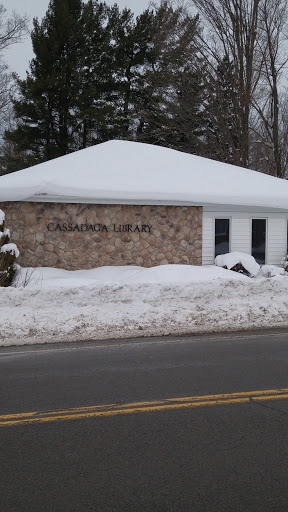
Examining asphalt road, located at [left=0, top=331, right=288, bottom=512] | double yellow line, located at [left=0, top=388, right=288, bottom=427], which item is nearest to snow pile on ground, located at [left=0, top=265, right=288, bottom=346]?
asphalt road, located at [left=0, top=331, right=288, bottom=512]

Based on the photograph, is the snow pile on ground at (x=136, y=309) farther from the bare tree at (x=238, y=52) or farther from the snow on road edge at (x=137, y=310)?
the bare tree at (x=238, y=52)

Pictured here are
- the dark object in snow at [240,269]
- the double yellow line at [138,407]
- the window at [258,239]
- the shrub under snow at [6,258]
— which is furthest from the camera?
the window at [258,239]

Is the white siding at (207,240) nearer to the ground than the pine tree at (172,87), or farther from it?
nearer to the ground

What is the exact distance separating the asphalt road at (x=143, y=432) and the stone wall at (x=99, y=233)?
9907 mm

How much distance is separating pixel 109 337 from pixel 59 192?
9173mm

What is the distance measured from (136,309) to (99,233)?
769 cm

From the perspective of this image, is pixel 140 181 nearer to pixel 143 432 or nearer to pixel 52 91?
pixel 143 432

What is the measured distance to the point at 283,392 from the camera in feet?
19.9

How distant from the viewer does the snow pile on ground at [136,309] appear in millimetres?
9445

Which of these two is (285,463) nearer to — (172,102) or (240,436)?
(240,436)

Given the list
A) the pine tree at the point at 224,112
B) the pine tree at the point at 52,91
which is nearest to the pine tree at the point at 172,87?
the pine tree at the point at 224,112

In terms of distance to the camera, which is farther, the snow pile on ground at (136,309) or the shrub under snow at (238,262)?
the shrub under snow at (238,262)

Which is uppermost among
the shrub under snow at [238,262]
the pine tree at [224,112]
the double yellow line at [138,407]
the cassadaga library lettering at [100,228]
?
the pine tree at [224,112]

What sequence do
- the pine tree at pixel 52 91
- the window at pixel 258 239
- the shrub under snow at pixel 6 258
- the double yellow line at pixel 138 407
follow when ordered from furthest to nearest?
1. the pine tree at pixel 52 91
2. the window at pixel 258 239
3. the shrub under snow at pixel 6 258
4. the double yellow line at pixel 138 407
